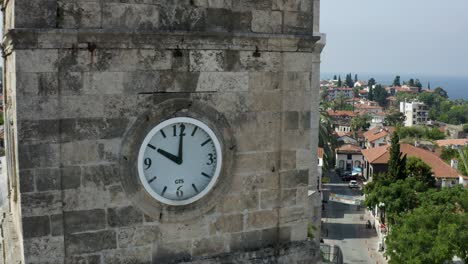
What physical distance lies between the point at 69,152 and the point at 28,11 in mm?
1269

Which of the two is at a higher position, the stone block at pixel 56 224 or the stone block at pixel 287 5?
the stone block at pixel 287 5

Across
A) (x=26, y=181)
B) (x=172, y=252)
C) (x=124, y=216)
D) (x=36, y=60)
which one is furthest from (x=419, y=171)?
(x=36, y=60)

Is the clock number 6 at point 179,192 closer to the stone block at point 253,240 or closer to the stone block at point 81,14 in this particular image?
the stone block at point 253,240

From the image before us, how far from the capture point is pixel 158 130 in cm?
488

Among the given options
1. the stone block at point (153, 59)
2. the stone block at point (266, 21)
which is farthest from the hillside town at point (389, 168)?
the stone block at point (153, 59)

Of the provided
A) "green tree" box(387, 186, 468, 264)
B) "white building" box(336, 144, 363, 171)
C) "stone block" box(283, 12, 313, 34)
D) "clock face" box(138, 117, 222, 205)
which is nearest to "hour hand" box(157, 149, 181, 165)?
"clock face" box(138, 117, 222, 205)

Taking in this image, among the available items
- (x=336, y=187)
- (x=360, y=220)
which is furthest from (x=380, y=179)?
(x=336, y=187)

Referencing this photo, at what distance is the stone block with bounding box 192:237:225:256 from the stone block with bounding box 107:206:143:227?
69 centimetres

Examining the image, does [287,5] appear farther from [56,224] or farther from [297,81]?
[56,224]

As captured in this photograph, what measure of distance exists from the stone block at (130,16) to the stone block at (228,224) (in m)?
2.10

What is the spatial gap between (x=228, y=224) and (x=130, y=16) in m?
2.36

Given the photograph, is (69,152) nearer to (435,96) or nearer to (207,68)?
(207,68)

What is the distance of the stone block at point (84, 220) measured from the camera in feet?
15.4

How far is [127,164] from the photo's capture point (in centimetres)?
484
